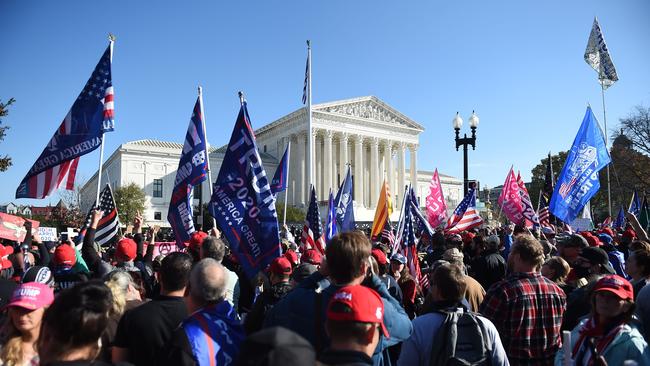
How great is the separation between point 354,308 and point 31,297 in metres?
1.94

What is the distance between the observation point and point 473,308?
4785mm

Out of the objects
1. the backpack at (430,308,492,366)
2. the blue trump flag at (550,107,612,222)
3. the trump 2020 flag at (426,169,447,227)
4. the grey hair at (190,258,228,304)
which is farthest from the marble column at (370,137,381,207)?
the grey hair at (190,258,228,304)

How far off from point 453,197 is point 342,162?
117ft

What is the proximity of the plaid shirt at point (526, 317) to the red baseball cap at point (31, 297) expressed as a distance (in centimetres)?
310

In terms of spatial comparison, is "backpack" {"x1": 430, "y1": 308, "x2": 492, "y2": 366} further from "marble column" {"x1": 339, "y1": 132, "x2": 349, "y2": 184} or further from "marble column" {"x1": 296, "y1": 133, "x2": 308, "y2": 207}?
"marble column" {"x1": 339, "y1": 132, "x2": 349, "y2": 184}

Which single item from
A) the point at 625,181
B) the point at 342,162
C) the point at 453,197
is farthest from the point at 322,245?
the point at 453,197

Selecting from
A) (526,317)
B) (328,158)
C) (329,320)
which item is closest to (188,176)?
(526,317)

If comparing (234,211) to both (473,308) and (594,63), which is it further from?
(594,63)

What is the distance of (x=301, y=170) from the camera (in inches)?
2741

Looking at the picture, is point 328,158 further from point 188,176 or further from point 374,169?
point 188,176

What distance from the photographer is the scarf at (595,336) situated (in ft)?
9.91

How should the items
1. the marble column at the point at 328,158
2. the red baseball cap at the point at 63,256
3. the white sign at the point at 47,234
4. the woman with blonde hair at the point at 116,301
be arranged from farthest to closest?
the marble column at the point at 328,158 < the white sign at the point at 47,234 < the red baseball cap at the point at 63,256 < the woman with blonde hair at the point at 116,301

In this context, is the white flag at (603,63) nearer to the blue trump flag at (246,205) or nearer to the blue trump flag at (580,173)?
the blue trump flag at (580,173)

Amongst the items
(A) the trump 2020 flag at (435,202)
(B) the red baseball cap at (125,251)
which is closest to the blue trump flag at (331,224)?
(B) the red baseball cap at (125,251)
